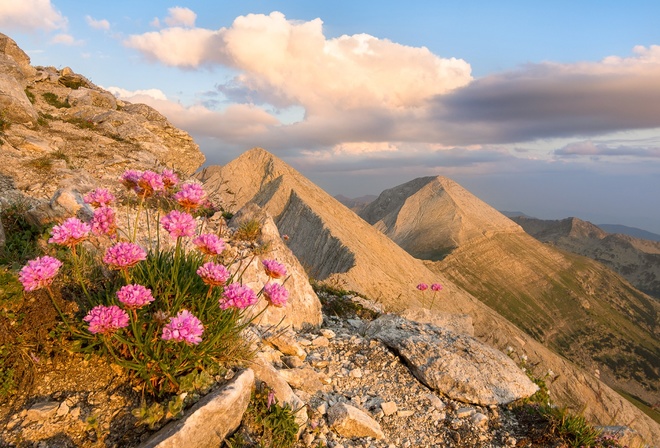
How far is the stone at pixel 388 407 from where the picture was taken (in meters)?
5.21

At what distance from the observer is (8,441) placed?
10.1 feet

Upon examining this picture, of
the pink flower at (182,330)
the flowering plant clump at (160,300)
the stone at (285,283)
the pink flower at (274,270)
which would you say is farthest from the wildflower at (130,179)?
the stone at (285,283)

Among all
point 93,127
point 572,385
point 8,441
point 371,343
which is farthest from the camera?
point 572,385

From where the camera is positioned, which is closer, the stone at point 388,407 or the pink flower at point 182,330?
the pink flower at point 182,330

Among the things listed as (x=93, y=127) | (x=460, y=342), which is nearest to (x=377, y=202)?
(x=93, y=127)

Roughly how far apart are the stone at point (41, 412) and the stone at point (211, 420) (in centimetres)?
91

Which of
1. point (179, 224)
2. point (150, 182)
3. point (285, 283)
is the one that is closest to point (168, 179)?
point (150, 182)

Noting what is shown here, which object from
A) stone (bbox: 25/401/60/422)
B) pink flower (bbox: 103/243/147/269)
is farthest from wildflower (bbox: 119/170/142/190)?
stone (bbox: 25/401/60/422)

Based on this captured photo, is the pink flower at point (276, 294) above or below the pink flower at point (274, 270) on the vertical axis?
below

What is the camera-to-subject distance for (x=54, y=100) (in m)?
23.7

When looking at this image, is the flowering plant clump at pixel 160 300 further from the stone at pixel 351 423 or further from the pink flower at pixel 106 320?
the stone at pixel 351 423

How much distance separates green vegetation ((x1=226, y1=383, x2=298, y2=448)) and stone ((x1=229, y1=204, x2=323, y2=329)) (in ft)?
7.90

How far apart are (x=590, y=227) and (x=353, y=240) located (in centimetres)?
15883

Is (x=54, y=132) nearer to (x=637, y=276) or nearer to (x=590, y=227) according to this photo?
(x=637, y=276)
